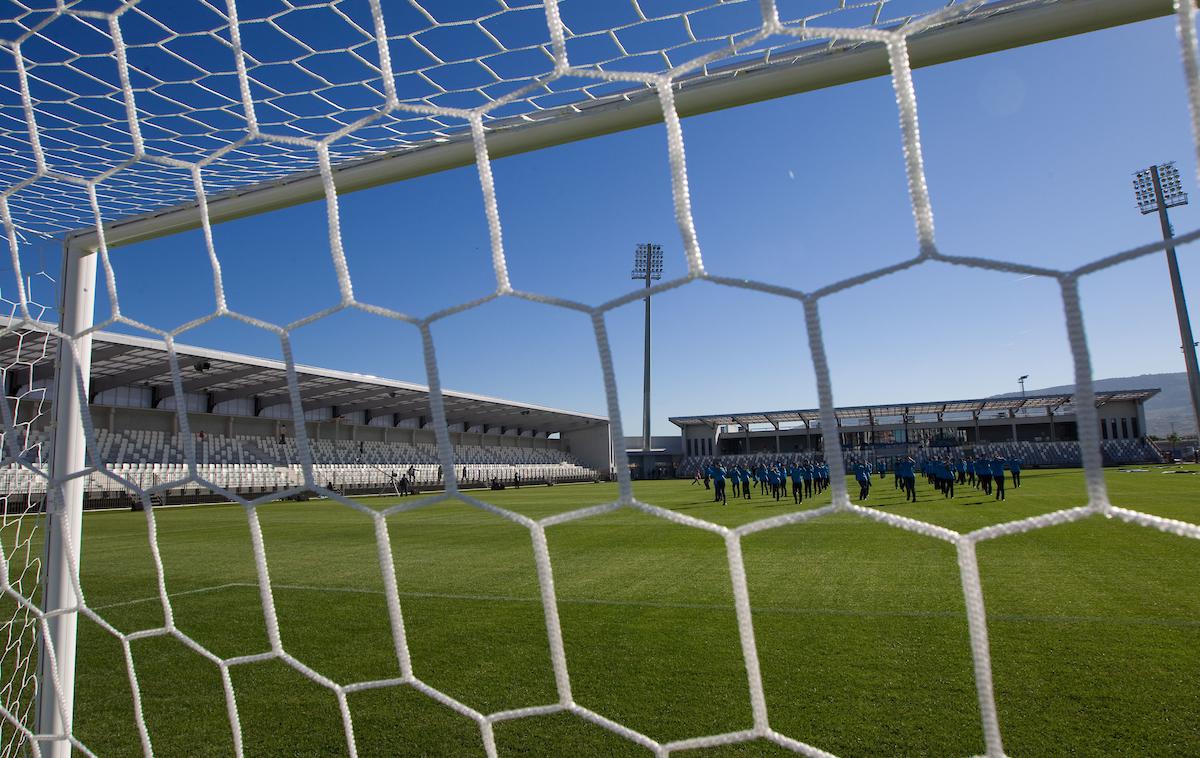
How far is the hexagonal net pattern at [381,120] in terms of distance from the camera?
1.07m

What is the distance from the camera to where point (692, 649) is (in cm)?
272

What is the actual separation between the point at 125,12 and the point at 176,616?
11.0ft

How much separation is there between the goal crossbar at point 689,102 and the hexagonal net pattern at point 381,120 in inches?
0.6

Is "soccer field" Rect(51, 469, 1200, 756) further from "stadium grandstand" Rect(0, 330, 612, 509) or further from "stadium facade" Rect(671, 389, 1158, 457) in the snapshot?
"stadium grandstand" Rect(0, 330, 612, 509)

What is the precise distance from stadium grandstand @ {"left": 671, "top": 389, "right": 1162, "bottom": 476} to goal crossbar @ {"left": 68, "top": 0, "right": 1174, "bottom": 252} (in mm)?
6277

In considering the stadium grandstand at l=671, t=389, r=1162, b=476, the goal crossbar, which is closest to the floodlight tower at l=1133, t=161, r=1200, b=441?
the stadium grandstand at l=671, t=389, r=1162, b=476

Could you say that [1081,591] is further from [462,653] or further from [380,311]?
[380,311]

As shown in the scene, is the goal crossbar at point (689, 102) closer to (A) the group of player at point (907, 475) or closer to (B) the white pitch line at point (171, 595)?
(B) the white pitch line at point (171, 595)

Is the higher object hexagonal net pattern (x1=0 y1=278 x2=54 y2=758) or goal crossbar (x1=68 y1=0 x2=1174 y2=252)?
goal crossbar (x1=68 y1=0 x2=1174 y2=252)

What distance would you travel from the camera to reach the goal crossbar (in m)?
1.15

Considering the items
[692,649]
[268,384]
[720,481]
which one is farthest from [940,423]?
[268,384]

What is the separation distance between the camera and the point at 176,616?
3768 millimetres

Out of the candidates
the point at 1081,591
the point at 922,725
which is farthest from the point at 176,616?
the point at 1081,591

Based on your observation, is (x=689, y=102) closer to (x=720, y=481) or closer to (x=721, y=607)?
(x=721, y=607)
